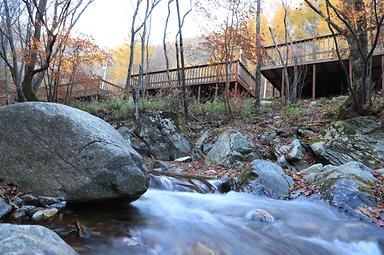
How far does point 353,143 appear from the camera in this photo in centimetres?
691

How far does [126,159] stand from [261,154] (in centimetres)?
499

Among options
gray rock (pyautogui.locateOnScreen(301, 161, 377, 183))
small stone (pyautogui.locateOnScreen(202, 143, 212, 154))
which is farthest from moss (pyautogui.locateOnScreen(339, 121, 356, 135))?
small stone (pyautogui.locateOnScreen(202, 143, 212, 154))

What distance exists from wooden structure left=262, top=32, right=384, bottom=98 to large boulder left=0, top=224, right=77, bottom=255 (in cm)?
1338

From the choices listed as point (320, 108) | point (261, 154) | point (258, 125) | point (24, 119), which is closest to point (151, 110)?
point (258, 125)

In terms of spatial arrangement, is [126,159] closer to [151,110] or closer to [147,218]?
[147,218]

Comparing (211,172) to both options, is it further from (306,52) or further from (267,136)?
(306,52)

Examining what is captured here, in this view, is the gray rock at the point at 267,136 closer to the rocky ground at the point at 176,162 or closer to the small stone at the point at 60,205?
the rocky ground at the point at 176,162

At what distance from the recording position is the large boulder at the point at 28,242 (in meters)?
1.78

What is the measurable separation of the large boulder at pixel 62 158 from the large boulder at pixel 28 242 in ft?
4.99

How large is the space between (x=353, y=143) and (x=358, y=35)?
2.92 m

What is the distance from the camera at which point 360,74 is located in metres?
8.18

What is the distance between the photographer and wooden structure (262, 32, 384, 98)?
14.0 m

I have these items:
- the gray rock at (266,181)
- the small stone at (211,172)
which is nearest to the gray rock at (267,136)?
the small stone at (211,172)

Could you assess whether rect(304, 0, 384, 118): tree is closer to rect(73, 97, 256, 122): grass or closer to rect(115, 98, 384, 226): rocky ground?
rect(115, 98, 384, 226): rocky ground
